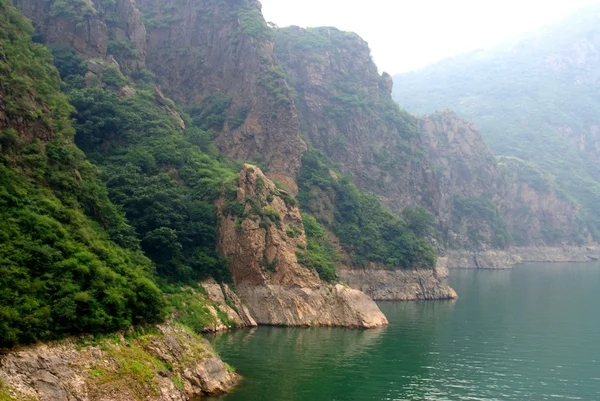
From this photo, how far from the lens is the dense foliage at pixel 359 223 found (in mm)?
97188

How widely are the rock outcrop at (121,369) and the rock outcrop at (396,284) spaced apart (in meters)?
53.7

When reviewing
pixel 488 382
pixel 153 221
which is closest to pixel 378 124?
pixel 153 221

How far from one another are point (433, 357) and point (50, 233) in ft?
107

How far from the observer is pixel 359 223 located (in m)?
104

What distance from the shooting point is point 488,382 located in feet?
144

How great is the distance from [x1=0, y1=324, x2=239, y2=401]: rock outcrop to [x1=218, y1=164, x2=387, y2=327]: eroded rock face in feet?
77.5

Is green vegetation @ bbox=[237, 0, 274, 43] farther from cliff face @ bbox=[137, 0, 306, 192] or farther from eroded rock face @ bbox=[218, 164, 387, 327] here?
eroded rock face @ bbox=[218, 164, 387, 327]

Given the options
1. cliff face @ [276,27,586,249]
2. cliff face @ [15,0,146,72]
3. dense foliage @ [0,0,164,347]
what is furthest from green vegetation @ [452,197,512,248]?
dense foliage @ [0,0,164,347]

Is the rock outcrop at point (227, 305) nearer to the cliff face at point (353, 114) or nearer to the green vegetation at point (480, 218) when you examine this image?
the cliff face at point (353, 114)

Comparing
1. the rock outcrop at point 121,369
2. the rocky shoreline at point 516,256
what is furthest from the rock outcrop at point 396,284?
the rocky shoreline at point 516,256

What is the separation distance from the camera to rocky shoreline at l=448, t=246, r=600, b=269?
15850cm

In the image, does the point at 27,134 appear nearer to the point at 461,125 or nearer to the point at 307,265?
the point at 307,265

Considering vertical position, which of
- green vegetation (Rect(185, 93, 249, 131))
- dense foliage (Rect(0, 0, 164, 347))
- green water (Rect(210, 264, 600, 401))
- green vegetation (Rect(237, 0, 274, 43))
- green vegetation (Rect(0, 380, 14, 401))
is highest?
green vegetation (Rect(237, 0, 274, 43))

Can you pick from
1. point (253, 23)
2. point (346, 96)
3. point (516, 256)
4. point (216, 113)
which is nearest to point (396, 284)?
point (216, 113)
